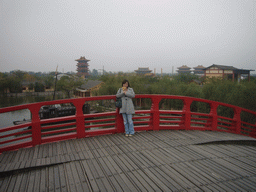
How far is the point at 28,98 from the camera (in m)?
57.5

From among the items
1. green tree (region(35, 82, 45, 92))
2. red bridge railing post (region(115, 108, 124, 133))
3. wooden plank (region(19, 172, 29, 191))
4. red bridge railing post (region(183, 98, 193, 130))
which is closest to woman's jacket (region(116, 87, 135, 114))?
red bridge railing post (region(115, 108, 124, 133))

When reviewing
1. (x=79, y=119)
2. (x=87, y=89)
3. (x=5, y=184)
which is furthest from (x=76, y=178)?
(x=87, y=89)

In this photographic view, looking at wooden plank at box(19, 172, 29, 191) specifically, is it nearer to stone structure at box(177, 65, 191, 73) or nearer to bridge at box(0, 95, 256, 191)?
bridge at box(0, 95, 256, 191)

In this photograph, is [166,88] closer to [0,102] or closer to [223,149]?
[223,149]

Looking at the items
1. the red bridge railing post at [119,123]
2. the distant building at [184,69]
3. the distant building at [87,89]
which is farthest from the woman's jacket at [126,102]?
the distant building at [184,69]

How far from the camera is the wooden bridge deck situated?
8.17ft

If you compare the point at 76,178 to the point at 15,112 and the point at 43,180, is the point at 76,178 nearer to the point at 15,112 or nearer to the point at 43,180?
the point at 43,180

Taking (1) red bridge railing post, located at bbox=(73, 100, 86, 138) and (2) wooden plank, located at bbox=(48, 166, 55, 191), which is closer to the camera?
(2) wooden plank, located at bbox=(48, 166, 55, 191)

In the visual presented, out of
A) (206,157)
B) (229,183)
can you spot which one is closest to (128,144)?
(206,157)

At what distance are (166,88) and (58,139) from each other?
96.1ft

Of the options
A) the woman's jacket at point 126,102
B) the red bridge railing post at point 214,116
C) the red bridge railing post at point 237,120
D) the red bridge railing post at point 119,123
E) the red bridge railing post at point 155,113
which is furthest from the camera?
the red bridge railing post at point 237,120

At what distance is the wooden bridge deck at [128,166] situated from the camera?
2.49 m

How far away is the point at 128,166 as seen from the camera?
9.78ft

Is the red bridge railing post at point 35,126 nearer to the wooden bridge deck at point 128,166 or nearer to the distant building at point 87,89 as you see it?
the wooden bridge deck at point 128,166
